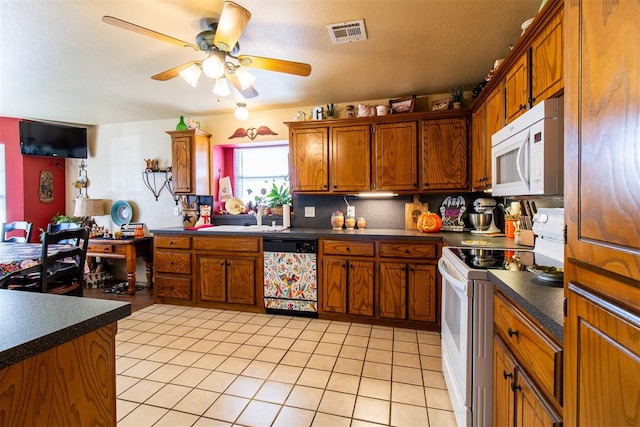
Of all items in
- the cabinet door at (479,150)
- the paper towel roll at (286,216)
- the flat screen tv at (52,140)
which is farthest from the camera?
the flat screen tv at (52,140)

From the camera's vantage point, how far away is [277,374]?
2.09m

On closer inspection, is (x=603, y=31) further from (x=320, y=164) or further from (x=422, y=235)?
(x=320, y=164)

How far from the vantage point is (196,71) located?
207 cm

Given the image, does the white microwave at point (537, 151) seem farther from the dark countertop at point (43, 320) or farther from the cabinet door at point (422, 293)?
the dark countertop at point (43, 320)


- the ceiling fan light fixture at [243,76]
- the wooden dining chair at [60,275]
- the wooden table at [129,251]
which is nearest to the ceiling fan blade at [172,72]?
the ceiling fan light fixture at [243,76]

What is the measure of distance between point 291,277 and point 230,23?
2253 mm

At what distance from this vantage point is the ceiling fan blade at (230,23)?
1610mm

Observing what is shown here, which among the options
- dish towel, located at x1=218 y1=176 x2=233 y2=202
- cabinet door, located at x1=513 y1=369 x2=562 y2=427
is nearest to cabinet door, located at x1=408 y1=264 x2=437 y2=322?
cabinet door, located at x1=513 y1=369 x2=562 y2=427

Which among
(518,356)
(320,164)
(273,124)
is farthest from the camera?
(273,124)

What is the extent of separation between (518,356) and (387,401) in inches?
39.0

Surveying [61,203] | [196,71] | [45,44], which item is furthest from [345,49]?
[61,203]

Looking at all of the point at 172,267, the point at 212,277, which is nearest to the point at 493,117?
the point at 212,277

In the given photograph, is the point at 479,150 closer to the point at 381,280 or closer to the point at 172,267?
the point at 381,280

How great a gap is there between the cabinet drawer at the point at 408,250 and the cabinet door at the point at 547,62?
144 centimetres
